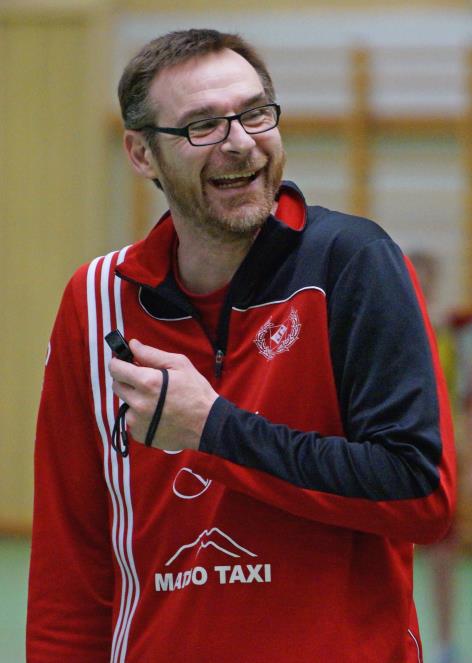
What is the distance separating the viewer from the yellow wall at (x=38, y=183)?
25.9ft

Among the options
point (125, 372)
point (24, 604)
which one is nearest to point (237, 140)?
point (125, 372)

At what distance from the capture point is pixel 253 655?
1871 mm

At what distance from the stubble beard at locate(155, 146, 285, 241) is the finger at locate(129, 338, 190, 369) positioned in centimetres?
27

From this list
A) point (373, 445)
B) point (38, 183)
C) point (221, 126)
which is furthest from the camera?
point (38, 183)

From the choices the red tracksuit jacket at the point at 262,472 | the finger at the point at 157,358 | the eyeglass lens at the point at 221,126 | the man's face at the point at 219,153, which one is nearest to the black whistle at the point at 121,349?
the finger at the point at 157,358

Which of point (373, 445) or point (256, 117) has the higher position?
point (256, 117)

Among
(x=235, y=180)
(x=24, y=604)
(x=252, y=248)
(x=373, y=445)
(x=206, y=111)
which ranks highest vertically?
(x=206, y=111)

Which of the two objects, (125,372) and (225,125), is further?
(225,125)

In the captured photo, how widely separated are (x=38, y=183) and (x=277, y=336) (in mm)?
6281

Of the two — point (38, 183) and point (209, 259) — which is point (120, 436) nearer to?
point (209, 259)

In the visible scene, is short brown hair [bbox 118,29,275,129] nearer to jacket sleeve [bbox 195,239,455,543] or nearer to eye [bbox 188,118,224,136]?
eye [bbox 188,118,224,136]

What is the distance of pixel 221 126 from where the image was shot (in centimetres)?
200

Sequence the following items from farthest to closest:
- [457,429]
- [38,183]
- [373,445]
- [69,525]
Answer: [38,183]
[457,429]
[69,525]
[373,445]

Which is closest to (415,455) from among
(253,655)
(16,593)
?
(253,655)
